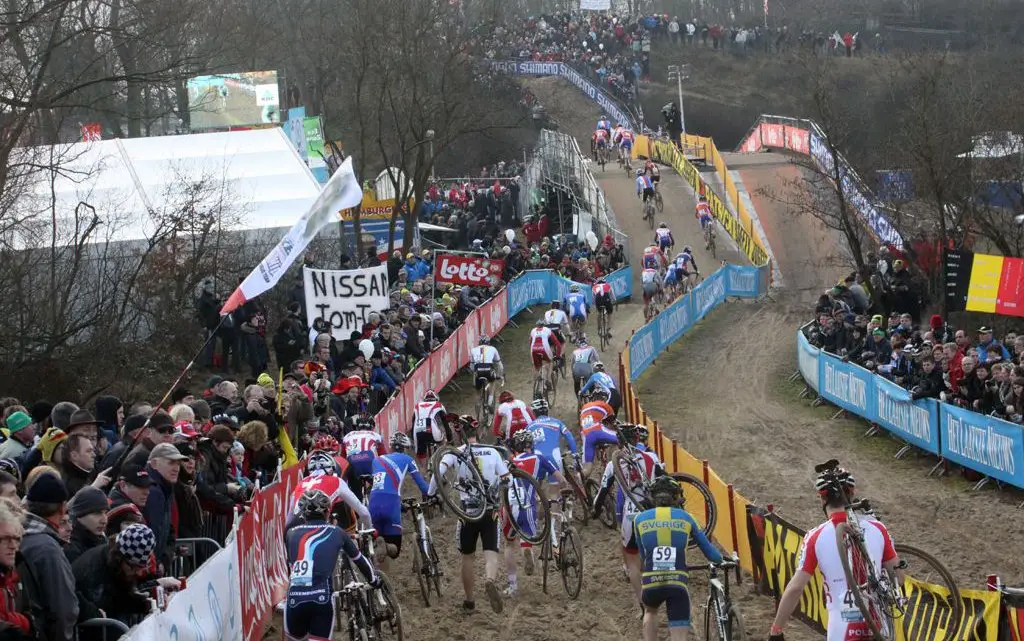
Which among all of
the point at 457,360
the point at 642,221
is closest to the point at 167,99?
the point at 642,221

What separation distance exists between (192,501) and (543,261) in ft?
87.9

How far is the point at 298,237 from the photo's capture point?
14.5 m

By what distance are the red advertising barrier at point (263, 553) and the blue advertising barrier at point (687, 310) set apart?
1486cm

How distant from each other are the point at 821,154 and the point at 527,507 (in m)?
37.2

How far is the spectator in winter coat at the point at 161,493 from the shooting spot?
407 inches

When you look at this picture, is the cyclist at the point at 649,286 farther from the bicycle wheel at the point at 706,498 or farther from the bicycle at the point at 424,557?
the bicycle at the point at 424,557

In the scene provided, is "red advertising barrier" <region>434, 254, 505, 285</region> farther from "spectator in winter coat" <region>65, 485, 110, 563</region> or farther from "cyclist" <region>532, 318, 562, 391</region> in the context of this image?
"spectator in winter coat" <region>65, 485, 110, 563</region>

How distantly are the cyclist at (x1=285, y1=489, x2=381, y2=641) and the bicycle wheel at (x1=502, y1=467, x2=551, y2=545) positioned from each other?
3.47 m

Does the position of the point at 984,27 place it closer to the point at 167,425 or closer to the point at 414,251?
the point at 414,251

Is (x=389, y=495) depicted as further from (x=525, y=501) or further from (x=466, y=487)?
(x=525, y=501)

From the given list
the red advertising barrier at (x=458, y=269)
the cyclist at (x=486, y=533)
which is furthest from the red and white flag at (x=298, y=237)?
the red advertising barrier at (x=458, y=269)

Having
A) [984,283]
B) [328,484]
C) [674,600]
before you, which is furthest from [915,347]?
[328,484]

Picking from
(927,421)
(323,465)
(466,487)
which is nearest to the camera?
(323,465)

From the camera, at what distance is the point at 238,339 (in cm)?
2575
